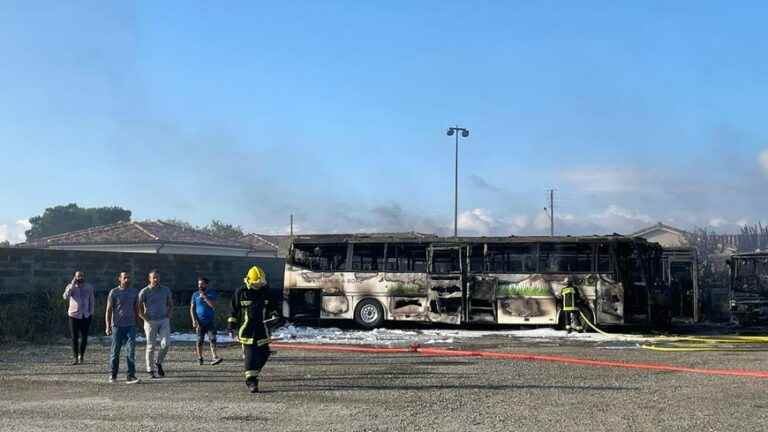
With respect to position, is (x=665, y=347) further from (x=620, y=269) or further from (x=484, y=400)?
(x=484, y=400)

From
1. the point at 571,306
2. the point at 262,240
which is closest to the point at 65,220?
the point at 262,240

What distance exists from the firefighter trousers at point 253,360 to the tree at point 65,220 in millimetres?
80608

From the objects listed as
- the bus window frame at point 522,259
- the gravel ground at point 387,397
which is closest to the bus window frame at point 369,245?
the bus window frame at point 522,259

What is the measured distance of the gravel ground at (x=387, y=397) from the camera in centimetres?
848

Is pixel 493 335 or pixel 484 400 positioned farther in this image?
pixel 493 335

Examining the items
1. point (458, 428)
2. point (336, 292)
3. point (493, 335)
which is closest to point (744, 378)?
point (458, 428)

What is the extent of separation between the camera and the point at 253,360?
10.5m

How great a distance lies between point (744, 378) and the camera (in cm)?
1175

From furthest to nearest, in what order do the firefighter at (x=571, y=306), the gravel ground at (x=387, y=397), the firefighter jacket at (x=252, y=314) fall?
the firefighter at (x=571, y=306) < the firefighter jacket at (x=252, y=314) < the gravel ground at (x=387, y=397)

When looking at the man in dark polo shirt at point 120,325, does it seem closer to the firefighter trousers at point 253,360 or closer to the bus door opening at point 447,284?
the firefighter trousers at point 253,360

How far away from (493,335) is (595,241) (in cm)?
387

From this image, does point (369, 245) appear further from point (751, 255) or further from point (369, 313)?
point (751, 255)

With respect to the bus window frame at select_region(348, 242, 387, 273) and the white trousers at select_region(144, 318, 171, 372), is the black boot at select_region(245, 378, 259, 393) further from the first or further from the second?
the bus window frame at select_region(348, 242, 387, 273)

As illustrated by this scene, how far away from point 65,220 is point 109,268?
68.5 meters
